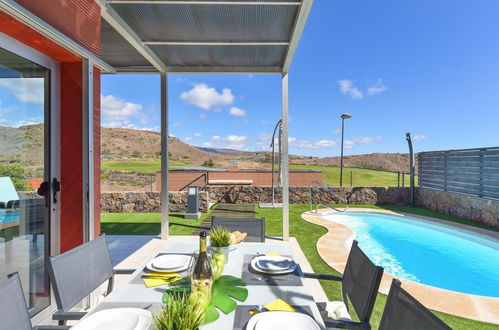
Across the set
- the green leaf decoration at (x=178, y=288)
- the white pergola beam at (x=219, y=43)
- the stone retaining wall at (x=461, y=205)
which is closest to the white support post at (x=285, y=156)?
the white pergola beam at (x=219, y=43)

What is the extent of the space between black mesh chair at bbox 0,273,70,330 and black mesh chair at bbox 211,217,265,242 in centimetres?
149

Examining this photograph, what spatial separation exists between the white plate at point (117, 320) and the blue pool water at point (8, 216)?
5.00 ft

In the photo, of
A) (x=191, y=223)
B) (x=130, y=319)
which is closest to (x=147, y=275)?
(x=130, y=319)

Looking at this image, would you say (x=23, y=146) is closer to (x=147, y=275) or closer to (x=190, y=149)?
(x=147, y=275)

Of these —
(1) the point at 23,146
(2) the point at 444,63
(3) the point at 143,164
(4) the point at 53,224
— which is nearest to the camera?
(1) the point at 23,146

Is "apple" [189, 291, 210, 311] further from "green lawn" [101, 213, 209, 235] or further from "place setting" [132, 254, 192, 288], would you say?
"green lawn" [101, 213, 209, 235]

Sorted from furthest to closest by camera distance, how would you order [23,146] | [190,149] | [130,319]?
[190,149]
[23,146]
[130,319]

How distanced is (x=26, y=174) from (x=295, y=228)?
440cm

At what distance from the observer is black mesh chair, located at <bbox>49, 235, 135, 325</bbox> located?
1312 millimetres

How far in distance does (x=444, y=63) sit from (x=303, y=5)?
29.1m

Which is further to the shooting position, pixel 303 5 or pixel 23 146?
pixel 303 5

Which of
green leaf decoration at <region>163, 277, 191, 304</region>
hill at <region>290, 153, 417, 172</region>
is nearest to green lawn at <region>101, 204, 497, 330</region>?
green leaf decoration at <region>163, 277, 191, 304</region>

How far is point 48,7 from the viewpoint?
6.21 feet

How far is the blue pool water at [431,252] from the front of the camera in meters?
3.96
